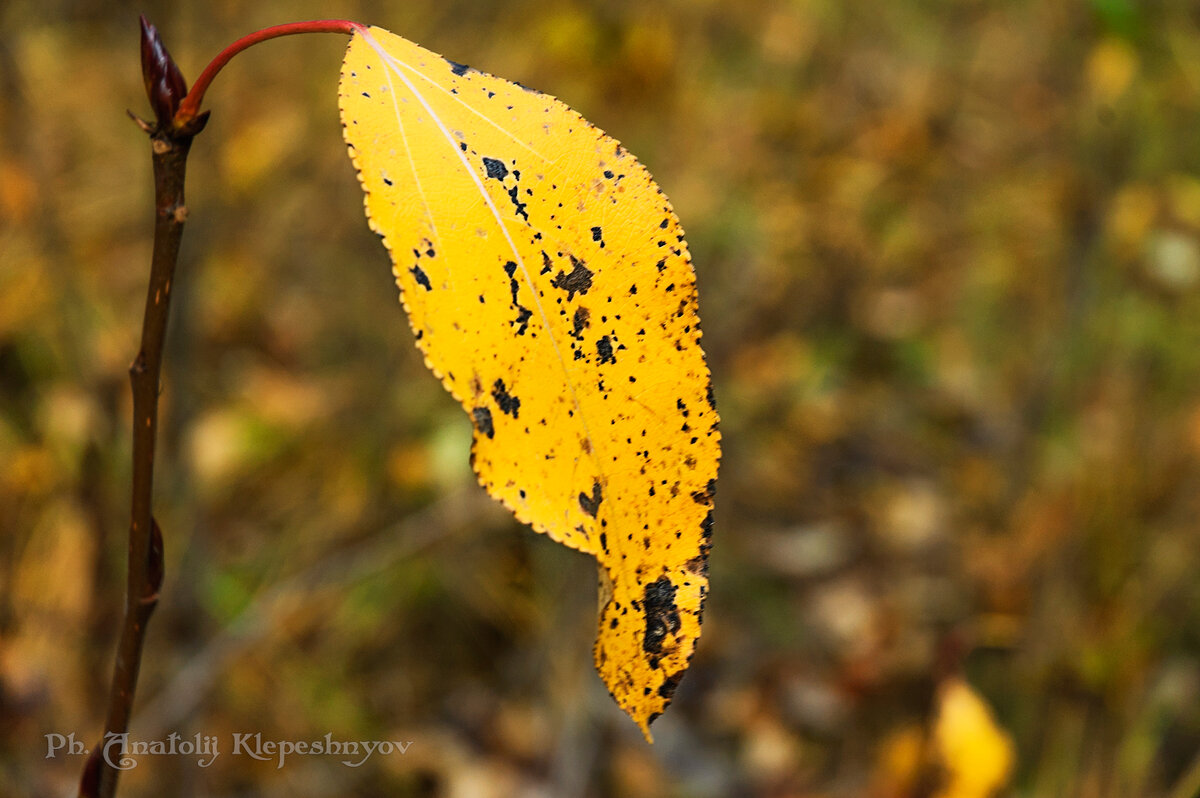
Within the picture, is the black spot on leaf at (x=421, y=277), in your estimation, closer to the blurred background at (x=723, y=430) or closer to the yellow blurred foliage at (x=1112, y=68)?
the blurred background at (x=723, y=430)

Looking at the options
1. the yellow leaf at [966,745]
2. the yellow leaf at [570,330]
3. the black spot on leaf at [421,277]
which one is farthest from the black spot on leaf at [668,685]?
the yellow leaf at [966,745]

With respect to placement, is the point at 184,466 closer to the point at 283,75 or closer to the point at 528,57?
the point at 528,57

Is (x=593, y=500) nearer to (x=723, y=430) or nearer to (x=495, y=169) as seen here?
(x=495, y=169)

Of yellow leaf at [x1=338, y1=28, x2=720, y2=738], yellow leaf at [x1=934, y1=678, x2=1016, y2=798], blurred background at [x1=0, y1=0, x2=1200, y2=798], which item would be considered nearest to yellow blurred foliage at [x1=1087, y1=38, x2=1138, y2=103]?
blurred background at [x1=0, y1=0, x2=1200, y2=798]

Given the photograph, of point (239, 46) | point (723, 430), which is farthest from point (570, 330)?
point (723, 430)

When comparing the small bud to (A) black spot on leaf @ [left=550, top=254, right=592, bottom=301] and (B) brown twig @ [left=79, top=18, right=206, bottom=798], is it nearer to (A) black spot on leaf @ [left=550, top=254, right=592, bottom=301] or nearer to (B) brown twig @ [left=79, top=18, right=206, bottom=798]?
(B) brown twig @ [left=79, top=18, right=206, bottom=798]

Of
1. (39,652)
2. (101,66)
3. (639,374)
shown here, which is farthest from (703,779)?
(101,66)

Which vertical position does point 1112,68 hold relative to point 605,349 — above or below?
above
